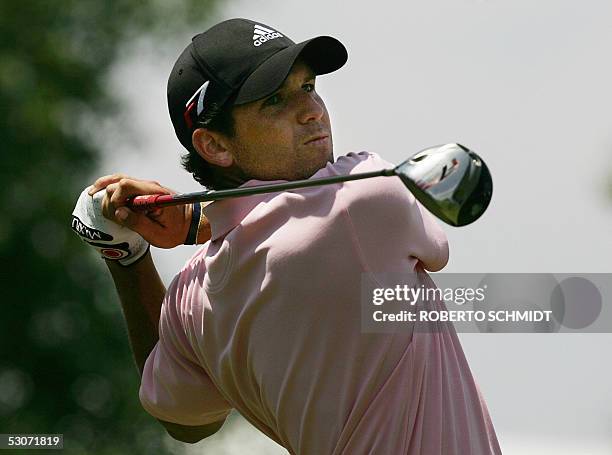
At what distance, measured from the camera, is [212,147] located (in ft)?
9.96

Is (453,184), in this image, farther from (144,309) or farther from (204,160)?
(144,309)

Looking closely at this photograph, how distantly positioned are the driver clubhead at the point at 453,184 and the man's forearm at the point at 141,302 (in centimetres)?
75

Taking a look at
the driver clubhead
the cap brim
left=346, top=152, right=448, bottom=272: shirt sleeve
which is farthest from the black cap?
the driver clubhead

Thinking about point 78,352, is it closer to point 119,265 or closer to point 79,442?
point 79,442

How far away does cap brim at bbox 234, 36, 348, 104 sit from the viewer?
2.90 meters

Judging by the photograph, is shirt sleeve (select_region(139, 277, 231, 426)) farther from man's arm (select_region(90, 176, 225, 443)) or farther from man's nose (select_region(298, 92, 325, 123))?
man's nose (select_region(298, 92, 325, 123))

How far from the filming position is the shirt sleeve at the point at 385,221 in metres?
2.78

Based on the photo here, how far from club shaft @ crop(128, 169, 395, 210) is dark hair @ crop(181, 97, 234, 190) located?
0.09 m

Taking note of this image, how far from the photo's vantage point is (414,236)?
111 inches

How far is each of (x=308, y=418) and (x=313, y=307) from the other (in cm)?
18

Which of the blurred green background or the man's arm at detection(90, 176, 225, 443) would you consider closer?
the man's arm at detection(90, 176, 225, 443)

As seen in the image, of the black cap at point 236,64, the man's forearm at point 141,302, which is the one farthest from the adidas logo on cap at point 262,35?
the man's forearm at point 141,302

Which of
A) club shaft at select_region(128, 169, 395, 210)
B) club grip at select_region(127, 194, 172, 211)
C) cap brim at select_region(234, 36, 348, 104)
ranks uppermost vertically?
cap brim at select_region(234, 36, 348, 104)

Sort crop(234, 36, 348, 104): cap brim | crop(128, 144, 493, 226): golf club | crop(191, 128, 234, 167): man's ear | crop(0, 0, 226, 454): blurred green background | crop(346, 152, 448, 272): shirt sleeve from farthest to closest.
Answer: crop(0, 0, 226, 454): blurred green background → crop(191, 128, 234, 167): man's ear → crop(234, 36, 348, 104): cap brim → crop(346, 152, 448, 272): shirt sleeve → crop(128, 144, 493, 226): golf club
